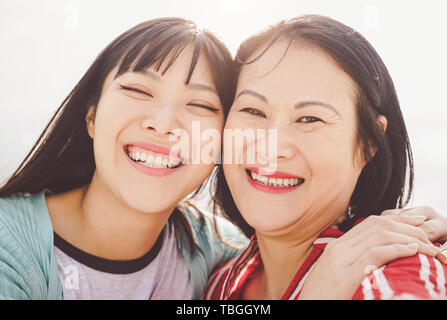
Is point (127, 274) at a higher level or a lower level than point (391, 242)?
lower

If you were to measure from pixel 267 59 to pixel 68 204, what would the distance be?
48.5 inches

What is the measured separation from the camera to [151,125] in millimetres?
1753

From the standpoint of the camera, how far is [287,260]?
1920 mm

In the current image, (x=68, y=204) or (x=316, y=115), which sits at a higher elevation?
(x=316, y=115)

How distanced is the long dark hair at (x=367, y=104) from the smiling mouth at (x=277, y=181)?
0.99 ft

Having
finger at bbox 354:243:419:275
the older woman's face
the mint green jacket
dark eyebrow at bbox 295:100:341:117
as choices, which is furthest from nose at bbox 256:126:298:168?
the mint green jacket

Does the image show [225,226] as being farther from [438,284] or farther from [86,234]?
[438,284]

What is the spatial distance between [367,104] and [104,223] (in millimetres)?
1382

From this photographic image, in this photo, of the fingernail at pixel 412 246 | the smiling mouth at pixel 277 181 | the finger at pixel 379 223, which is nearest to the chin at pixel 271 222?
the smiling mouth at pixel 277 181

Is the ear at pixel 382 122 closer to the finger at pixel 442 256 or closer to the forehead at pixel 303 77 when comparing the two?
the forehead at pixel 303 77

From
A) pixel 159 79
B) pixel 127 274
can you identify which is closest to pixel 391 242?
pixel 159 79

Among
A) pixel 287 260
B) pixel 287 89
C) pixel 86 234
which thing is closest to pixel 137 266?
pixel 86 234

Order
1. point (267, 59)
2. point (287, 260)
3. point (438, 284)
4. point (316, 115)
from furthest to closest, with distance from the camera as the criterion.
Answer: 1. point (287, 260)
2. point (267, 59)
3. point (316, 115)
4. point (438, 284)

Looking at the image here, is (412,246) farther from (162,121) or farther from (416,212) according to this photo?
(162,121)
